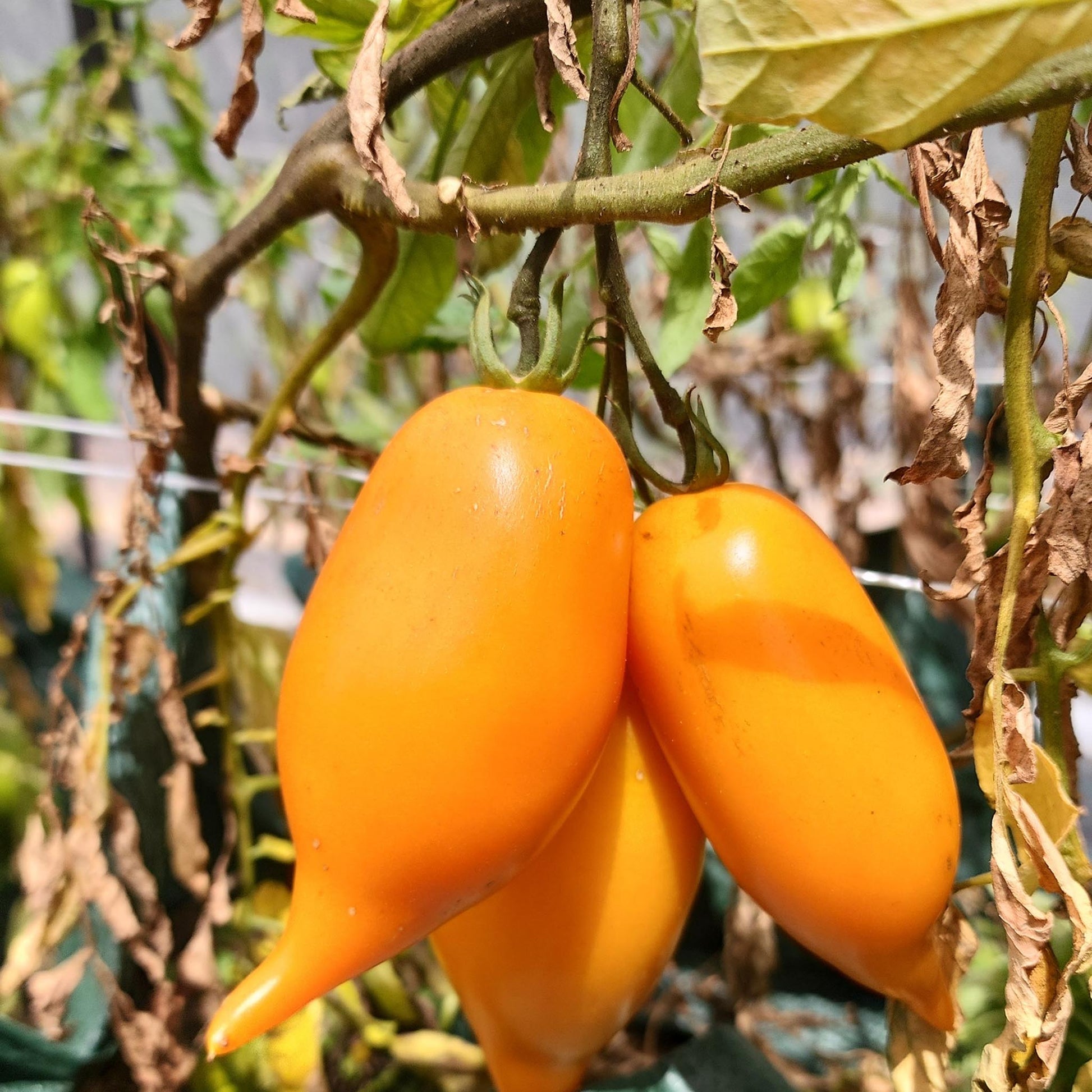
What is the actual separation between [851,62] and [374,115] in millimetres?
134

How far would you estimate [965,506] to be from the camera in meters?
0.29

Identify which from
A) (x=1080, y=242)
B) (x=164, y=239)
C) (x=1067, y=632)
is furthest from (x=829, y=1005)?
(x=164, y=239)

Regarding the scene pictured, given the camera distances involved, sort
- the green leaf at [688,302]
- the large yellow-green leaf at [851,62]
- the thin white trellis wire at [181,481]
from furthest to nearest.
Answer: the thin white trellis wire at [181,481]
the green leaf at [688,302]
the large yellow-green leaf at [851,62]

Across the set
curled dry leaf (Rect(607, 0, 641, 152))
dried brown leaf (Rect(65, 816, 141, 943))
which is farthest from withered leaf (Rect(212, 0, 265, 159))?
dried brown leaf (Rect(65, 816, 141, 943))

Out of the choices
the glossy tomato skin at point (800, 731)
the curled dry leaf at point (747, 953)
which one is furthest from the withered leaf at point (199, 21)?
the curled dry leaf at point (747, 953)

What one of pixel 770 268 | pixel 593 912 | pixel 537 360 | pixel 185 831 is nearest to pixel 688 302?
pixel 770 268

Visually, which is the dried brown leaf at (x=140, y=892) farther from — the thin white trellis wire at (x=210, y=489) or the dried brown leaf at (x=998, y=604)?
the dried brown leaf at (x=998, y=604)

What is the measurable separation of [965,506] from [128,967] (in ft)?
1.49

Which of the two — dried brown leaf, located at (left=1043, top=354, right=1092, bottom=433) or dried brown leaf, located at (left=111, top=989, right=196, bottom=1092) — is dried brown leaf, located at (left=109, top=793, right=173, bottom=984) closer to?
dried brown leaf, located at (left=111, top=989, right=196, bottom=1092)

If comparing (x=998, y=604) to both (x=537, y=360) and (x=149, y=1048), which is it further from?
(x=149, y=1048)

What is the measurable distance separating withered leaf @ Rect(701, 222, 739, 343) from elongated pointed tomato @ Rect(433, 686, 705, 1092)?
13 centimetres

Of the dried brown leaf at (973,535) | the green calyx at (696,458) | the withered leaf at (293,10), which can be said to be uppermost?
the withered leaf at (293,10)

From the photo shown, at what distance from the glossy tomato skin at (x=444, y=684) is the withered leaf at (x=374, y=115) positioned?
0.20 ft

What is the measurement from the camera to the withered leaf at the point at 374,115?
26 cm
